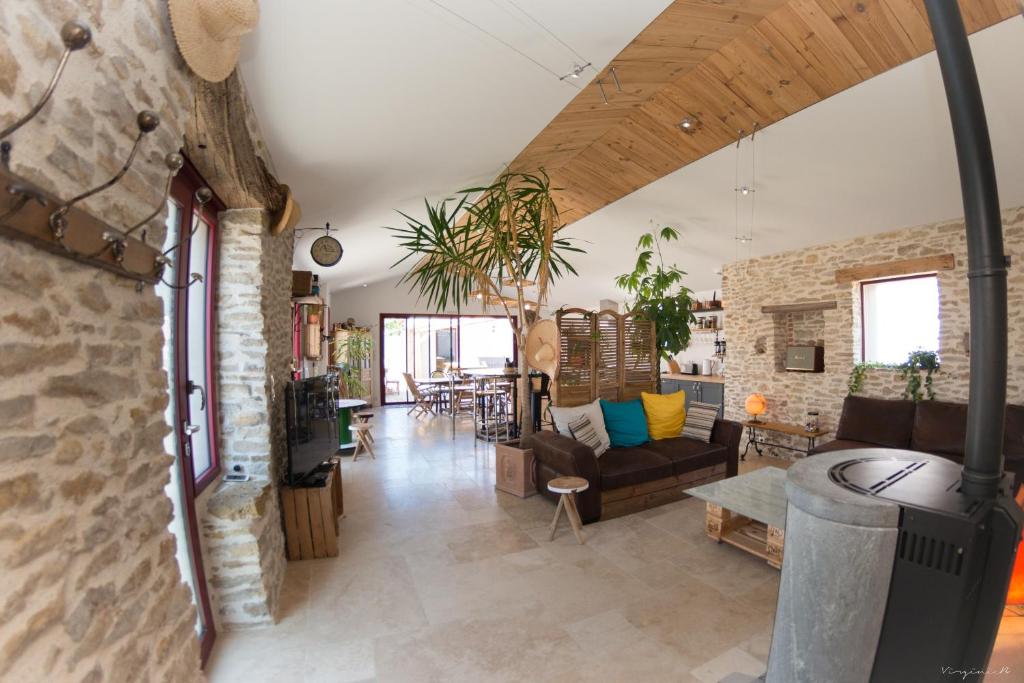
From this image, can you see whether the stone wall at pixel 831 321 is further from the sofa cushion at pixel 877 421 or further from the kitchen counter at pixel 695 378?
the kitchen counter at pixel 695 378

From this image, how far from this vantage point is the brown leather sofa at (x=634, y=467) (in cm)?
371

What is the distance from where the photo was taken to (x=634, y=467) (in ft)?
12.9

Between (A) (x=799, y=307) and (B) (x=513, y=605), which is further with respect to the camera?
(A) (x=799, y=307)

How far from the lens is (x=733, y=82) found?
11.3ft

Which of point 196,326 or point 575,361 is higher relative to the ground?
point 196,326

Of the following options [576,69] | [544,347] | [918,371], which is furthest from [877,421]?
[576,69]

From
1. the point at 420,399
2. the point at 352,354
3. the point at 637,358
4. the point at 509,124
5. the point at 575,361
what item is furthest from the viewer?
the point at 352,354

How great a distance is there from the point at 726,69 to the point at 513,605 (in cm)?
379

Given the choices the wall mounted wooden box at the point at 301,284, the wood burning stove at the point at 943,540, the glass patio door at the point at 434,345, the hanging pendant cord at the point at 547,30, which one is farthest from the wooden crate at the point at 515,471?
the glass patio door at the point at 434,345

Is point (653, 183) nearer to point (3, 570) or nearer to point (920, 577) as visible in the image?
point (920, 577)

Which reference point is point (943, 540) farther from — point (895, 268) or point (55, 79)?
point (895, 268)

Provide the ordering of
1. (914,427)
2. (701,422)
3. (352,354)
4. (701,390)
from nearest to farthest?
(914,427)
(701,422)
(701,390)
(352,354)

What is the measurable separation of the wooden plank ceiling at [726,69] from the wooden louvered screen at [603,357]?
64.9 inches

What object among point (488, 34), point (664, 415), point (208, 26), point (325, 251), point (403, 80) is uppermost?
point (488, 34)
